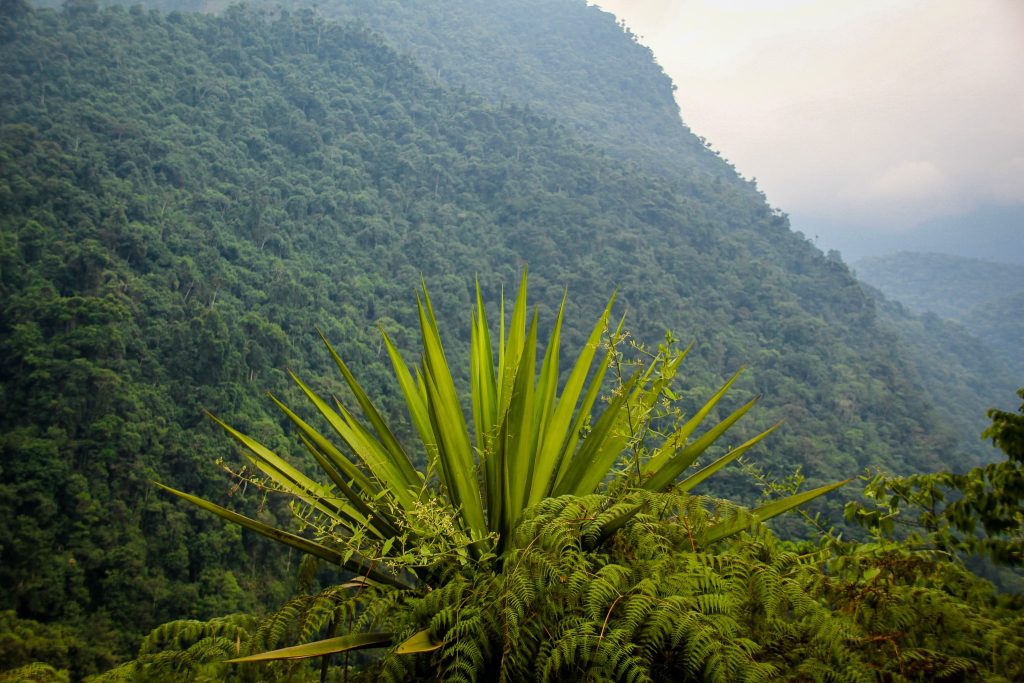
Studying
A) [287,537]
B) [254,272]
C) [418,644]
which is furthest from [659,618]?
[254,272]

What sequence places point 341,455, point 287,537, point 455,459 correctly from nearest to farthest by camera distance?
point 287,537
point 455,459
point 341,455

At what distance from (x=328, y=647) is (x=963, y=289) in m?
126

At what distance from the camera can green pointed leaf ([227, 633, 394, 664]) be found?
1215 mm

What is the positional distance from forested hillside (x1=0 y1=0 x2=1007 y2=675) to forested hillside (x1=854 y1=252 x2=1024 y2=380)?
35848 millimetres

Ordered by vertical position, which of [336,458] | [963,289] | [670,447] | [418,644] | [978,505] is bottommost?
[418,644]

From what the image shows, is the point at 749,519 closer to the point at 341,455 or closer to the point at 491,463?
the point at 491,463

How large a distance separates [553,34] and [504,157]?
200ft

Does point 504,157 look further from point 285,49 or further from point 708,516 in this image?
point 708,516

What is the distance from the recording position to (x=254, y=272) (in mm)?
43250

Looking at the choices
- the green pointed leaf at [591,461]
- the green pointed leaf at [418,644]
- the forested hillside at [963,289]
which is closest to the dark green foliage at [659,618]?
the green pointed leaf at [418,644]

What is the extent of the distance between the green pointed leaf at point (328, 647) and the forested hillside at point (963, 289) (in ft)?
316

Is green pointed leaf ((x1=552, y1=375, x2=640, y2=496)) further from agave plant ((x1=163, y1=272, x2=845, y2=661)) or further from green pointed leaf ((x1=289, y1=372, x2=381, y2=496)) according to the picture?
green pointed leaf ((x1=289, y1=372, x2=381, y2=496))

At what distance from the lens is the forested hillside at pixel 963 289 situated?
3383 inches

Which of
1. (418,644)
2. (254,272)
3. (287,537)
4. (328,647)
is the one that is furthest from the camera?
(254,272)
